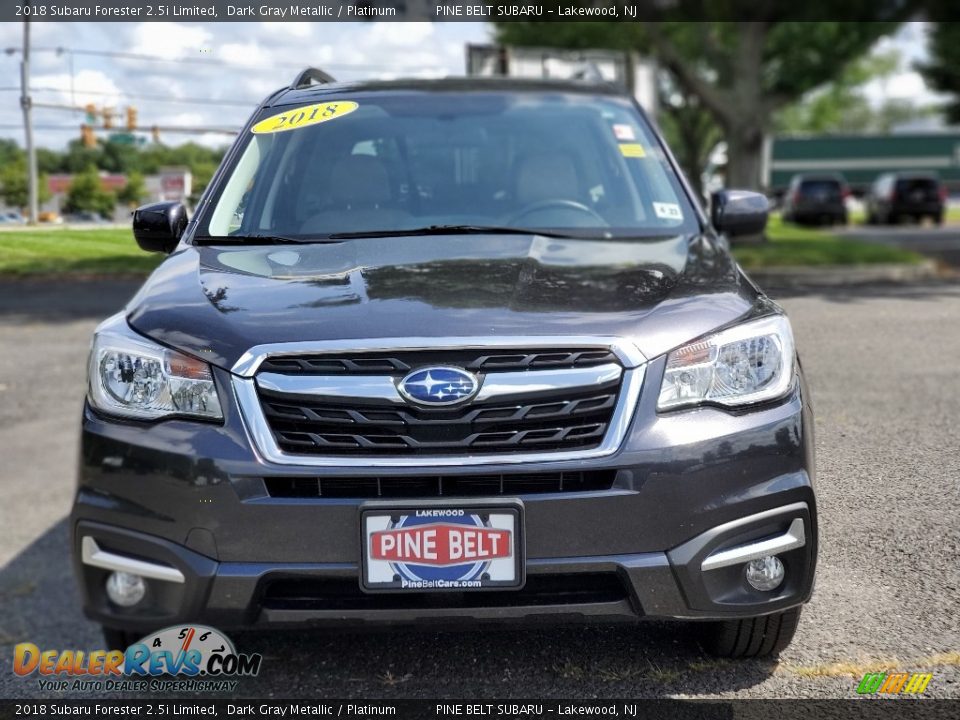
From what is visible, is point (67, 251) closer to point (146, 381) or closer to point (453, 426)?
point (146, 381)

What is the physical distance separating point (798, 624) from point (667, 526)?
0.84m

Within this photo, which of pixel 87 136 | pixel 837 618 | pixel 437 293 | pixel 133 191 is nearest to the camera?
pixel 437 293

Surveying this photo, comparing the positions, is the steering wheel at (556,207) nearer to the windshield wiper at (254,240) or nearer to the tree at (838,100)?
the windshield wiper at (254,240)

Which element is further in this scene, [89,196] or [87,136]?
[87,136]

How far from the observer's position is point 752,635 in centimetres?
282

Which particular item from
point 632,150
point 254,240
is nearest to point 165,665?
point 254,240

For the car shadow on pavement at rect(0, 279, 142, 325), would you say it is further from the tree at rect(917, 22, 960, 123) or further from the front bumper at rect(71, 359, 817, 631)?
the tree at rect(917, 22, 960, 123)

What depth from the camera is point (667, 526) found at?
241 centimetres

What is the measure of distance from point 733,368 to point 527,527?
64 centimetres

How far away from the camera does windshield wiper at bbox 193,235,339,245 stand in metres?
3.41

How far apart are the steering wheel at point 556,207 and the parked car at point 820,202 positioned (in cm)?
3297

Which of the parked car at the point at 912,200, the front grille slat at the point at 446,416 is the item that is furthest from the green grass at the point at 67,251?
the parked car at the point at 912,200

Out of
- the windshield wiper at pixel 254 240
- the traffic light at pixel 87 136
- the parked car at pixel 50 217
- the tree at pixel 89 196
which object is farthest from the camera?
the traffic light at pixel 87 136

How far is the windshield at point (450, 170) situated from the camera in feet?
11.9
